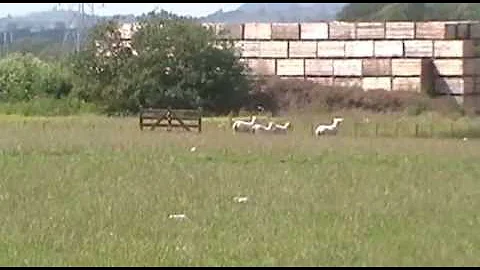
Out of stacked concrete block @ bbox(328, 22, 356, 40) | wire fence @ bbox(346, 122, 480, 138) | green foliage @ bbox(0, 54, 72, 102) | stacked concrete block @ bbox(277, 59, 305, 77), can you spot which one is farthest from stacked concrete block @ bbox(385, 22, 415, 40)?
green foliage @ bbox(0, 54, 72, 102)

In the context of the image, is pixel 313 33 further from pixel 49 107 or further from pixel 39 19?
pixel 39 19

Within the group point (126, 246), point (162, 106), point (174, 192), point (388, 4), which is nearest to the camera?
point (388, 4)

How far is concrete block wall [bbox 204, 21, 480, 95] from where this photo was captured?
166 feet

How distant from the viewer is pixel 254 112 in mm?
47156

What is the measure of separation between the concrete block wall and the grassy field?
942 inches

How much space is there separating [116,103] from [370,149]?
22.9 metres

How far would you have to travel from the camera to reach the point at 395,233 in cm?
1188

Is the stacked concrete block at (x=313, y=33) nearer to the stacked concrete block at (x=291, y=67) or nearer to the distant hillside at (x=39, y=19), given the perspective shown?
the stacked concrete block at (x=291, y=67)

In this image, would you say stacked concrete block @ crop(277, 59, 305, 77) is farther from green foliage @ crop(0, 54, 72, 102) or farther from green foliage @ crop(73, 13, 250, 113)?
green foliage @ crop(0, 54, 72, 102)

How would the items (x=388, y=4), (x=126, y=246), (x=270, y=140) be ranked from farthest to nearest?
(x=270, y=140)
(x=126, y=246)
(x=388, y=4)

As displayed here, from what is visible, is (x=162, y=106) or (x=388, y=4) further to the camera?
(x=162, y=106)

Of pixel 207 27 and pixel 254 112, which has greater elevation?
pixel 207 27

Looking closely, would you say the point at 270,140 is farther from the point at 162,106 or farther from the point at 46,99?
the point at 46,99

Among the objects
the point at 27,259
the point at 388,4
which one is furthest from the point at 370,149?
the point at 388,4
